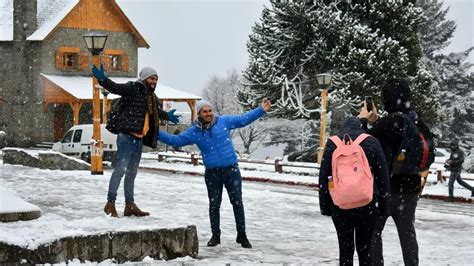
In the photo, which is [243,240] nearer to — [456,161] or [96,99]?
[456,161]

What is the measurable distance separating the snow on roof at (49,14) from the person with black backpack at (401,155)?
38.2m

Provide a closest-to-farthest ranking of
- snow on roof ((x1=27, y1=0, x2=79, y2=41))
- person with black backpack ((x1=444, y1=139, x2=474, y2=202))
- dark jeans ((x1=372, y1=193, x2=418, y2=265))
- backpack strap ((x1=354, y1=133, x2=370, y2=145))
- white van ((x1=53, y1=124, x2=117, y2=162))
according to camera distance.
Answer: backpack strap ((x1=354, y1=133, x2=370, y2=145)), dark jeans ((x1=372, y1=193, x2=418, y2=265)), person with black backpack ((x1=444, y1=139, x2=474, y2=202)), white van ((x1=53, y1=124, x2=117, y2=162)), snow on roof ((x1=27, y1=0, x2=79, y2=41))

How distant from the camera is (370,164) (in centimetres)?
584

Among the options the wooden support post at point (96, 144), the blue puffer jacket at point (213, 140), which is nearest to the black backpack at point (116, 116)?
the blue puffer jacket at point (213, 140)

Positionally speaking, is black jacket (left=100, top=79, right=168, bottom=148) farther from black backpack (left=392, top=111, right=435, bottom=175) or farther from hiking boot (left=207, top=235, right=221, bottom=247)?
black backpack (left=392, top=111, right=435, bottom=175)

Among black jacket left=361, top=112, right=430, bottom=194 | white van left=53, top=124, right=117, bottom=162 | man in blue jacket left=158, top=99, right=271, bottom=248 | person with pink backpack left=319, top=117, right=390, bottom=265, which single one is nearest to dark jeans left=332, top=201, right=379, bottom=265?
person with pink backpack left=319, top=117, right=390, bottom=265

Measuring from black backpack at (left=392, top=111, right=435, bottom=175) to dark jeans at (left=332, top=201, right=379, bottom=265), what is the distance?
0.83 metres

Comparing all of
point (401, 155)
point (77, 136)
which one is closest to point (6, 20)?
point (77, 136)

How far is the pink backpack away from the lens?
5.66 m

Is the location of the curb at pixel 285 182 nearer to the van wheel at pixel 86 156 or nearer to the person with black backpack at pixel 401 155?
the van wheel at pixel 86 156

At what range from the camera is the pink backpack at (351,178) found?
5.66m

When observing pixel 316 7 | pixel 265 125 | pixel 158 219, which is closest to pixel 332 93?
pixel 316 7

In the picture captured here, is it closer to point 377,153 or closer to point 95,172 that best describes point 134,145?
point 377,153

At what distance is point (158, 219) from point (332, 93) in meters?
24.9
